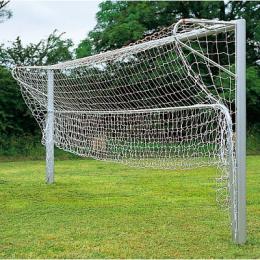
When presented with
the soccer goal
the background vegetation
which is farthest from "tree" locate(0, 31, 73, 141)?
the soccer goal

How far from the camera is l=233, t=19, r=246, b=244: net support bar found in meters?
5.41

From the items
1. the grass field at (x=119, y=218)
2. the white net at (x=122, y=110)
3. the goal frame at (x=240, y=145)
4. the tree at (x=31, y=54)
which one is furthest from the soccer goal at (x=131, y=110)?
the tree at (x=31, y=54)

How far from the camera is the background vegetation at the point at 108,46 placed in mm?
18859

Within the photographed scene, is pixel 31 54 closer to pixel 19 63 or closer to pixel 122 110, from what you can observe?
pixel 19 63

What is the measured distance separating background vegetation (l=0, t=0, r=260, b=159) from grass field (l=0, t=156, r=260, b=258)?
7.45 meters

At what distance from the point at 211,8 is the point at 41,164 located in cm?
1165

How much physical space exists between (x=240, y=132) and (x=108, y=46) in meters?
17.3

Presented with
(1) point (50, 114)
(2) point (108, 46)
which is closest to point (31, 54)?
(2) point (108, 46)

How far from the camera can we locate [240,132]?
5.40 m

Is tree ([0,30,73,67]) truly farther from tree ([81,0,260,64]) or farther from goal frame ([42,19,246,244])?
goal frame ([42,19,246,244])

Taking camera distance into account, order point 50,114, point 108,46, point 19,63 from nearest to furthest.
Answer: point 50,114 < point 19,63 < point 108,46

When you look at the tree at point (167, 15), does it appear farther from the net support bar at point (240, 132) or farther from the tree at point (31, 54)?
the net support bar at point (240, 132)

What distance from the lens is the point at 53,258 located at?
501 centimetres

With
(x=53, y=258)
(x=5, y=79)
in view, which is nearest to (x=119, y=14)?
(x=5, y=79)
